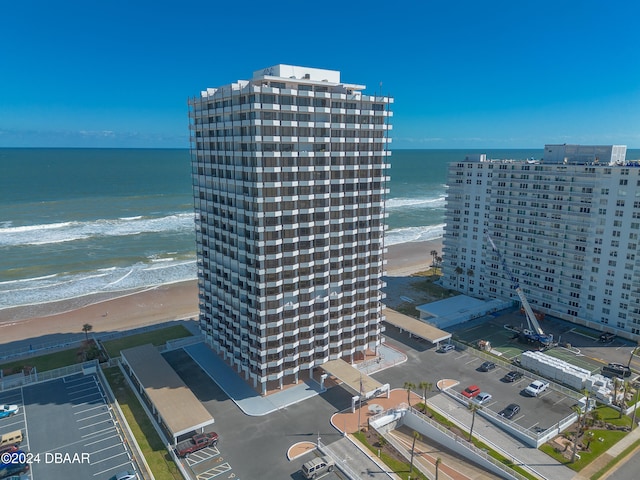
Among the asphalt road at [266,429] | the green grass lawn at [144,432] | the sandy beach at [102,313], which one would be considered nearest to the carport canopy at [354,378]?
the asphalt road at [266,429]

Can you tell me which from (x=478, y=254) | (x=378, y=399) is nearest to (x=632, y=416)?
(x=378, y=399)

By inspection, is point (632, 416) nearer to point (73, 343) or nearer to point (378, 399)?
point (378, 399)

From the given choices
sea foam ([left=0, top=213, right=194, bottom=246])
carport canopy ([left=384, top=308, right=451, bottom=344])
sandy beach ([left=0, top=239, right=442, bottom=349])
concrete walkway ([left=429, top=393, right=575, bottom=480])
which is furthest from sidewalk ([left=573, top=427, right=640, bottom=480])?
sea foam ([left=0, top=213, right=194, bottom=246])

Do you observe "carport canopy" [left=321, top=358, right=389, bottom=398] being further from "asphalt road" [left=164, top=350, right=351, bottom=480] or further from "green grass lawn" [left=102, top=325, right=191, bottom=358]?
"green grass lawn" [left=102, top=325, right=191, bottom=358]

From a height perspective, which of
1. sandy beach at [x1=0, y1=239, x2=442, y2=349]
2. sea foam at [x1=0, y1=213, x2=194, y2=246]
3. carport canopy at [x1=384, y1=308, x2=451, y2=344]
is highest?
sea foam at [x1=0, y1=213, x2=194, y2=246]

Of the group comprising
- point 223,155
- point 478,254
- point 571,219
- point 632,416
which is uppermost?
point 223,155

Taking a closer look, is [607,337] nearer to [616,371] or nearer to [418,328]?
[616,371]
